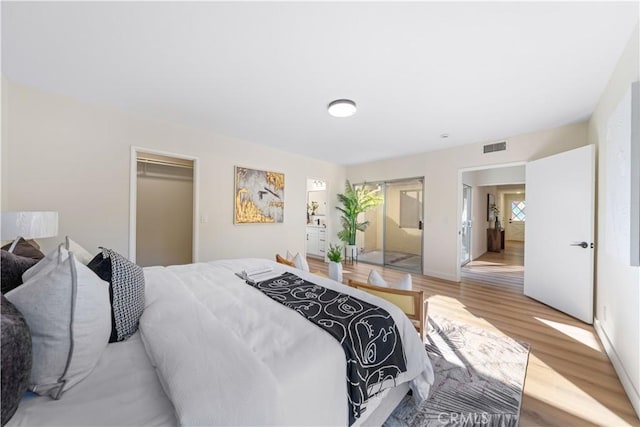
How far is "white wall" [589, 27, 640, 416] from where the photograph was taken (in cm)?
157

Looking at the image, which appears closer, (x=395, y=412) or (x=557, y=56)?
(x=395, y=412)

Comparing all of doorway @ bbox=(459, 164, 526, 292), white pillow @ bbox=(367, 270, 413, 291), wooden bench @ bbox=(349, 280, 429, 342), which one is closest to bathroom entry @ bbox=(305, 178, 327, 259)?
doorway @ bbox=(459, 164, 526, 292)

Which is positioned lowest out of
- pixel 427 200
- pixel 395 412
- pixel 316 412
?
pixel 395 412

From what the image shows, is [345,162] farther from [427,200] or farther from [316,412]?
[316,412]

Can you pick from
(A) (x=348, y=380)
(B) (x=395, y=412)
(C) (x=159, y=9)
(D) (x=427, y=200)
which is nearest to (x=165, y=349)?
(A) (x=348, y=380)

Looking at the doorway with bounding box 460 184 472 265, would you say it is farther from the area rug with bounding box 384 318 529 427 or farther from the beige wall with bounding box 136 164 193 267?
the beige wall with bounding box 136 164 193 267

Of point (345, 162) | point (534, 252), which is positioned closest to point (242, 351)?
point (534, 252)

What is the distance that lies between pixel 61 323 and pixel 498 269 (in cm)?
644

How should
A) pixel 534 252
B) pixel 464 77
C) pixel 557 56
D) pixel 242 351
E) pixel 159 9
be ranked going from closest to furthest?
1. pixel 242 351
2. pixel 159 9
3. pixel 557 56
4. pixel 464 77
5. pixel 534 252

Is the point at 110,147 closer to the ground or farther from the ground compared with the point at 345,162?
closer to the ground

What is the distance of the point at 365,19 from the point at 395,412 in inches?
96.2

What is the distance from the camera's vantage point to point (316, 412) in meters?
0.91

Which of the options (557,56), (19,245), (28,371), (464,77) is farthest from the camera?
(464,77)

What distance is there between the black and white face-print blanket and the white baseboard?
153 cm
